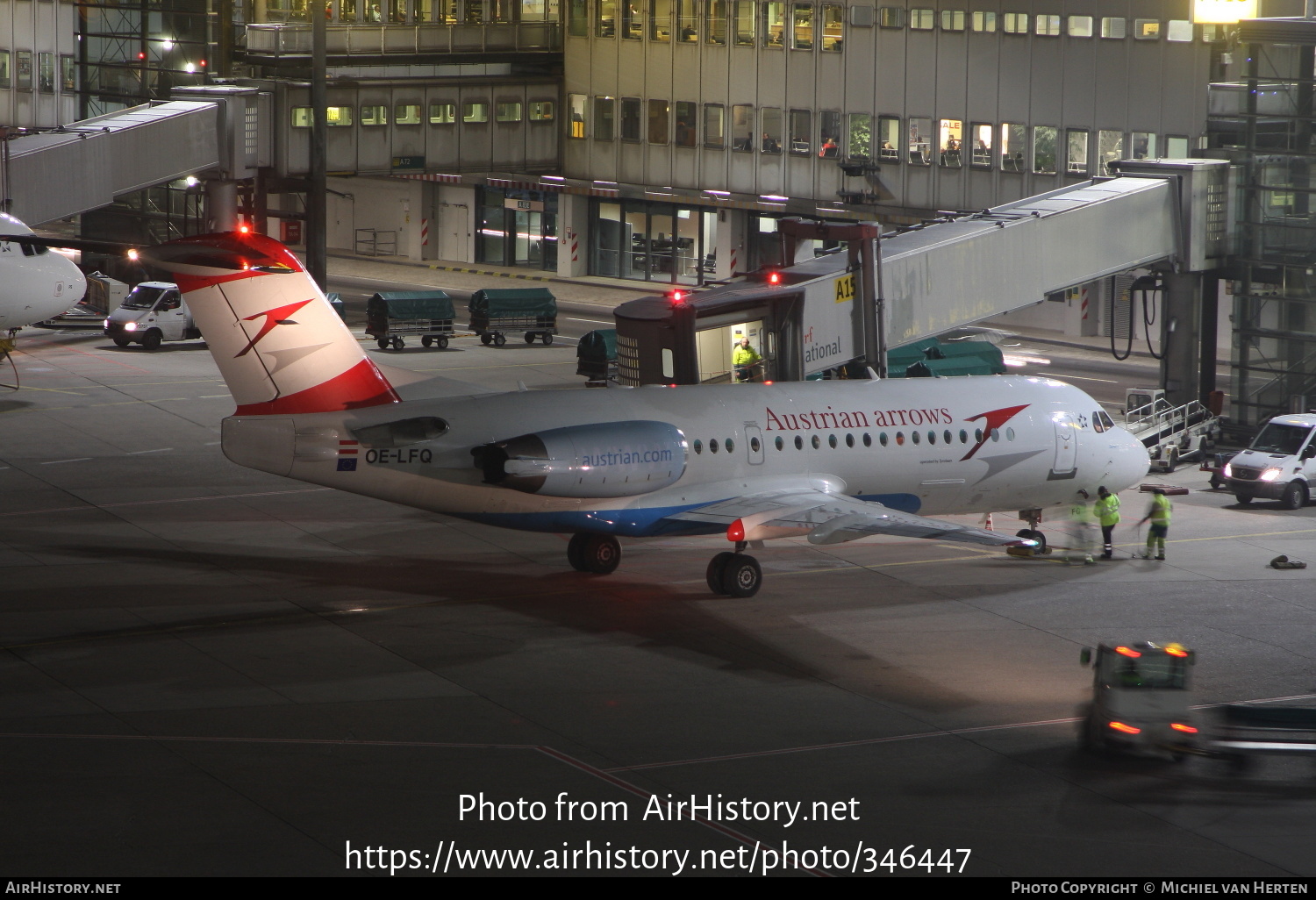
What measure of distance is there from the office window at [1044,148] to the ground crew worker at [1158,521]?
35263 mm

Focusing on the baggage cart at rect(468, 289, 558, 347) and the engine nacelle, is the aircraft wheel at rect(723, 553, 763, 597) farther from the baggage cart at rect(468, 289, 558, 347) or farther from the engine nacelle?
the baggage cart at rect(468, 289, 558, 347)

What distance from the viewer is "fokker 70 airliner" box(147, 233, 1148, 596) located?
29578 mm

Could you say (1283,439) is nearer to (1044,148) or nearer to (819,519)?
(819,519)

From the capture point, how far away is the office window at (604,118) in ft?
272

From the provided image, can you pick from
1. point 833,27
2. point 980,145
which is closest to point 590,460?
point 980,145

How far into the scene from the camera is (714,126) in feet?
260

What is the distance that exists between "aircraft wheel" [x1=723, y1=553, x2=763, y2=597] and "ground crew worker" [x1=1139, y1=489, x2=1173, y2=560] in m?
9.15

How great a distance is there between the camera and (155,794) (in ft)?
67.5

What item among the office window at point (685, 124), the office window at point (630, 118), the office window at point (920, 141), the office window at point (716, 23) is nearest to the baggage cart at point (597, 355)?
the office window at point (920, 141)

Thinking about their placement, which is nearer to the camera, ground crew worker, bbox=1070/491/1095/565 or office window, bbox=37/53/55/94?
ground crew worker, bbox=1070/491/1095/565

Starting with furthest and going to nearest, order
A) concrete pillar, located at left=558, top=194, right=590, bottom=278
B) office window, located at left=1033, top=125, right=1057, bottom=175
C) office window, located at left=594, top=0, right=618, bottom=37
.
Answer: concrete pillar, located at left=558, top=194, right=590, bottom=278 < office window, located at left=594, top=0, right=618, bottom=37 < office window, located at left=1033, top=125, right=1057, bottom=175

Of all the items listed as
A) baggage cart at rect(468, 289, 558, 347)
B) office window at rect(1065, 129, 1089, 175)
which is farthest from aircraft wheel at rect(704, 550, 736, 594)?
office window at rect(1065, 129, 1089, 175)

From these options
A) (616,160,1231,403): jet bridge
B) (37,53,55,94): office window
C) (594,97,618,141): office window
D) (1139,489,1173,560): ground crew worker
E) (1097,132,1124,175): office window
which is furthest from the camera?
(37,53,55,94): office window

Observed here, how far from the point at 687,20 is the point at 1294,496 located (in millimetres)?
45531
